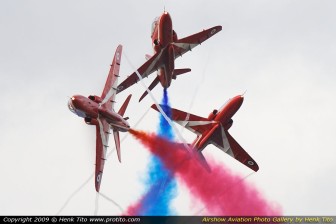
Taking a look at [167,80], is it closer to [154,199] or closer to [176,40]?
[176,40]

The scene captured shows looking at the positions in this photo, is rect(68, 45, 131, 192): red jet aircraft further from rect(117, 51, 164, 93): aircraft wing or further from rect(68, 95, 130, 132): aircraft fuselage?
rect(117, 51, 164, 93): aircraft wing

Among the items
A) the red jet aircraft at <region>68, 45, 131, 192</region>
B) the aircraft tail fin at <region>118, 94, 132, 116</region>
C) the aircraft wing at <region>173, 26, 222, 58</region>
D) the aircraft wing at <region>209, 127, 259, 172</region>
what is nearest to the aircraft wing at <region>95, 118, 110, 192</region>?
the red jet aircraft at <region>68, 45, 131, 192</region>

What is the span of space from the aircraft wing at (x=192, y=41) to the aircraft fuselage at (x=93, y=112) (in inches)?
461

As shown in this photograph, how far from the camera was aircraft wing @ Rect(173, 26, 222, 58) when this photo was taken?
271 feet

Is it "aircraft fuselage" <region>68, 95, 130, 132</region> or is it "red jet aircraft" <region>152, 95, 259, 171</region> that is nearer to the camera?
"aircraft fuselage" <region>68, 95, 130, 132</region>

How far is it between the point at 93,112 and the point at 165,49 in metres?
12.4

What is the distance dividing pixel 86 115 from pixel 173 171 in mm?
12279

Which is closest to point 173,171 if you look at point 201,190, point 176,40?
point 201,190

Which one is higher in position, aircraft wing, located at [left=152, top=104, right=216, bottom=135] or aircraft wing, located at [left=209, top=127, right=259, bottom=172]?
aircraft wing, located at [left=152, top=104, right=216, bottom=135]

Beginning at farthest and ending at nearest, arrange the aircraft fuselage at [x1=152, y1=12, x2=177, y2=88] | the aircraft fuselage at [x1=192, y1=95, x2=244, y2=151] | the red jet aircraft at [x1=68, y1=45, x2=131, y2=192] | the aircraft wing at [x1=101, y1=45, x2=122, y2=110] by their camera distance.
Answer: the aircraft wing at [x1=101, y1=45, x2=122, y2=110] < the aircraft fuselage at [x1=152, y1=12, x2=177, y2=88] < the aircraft fuselage at [x1=192, y1=95, x2=244, y2=151] < the red jet aircraft at [x1=68, y1=45, x2=131, y2=192]

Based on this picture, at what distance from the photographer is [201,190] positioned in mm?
76688

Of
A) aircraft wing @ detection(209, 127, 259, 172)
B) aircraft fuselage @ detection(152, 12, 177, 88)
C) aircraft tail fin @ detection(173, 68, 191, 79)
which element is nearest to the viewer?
aircraft fuselage @ detection(152, 12, 177, 88)
